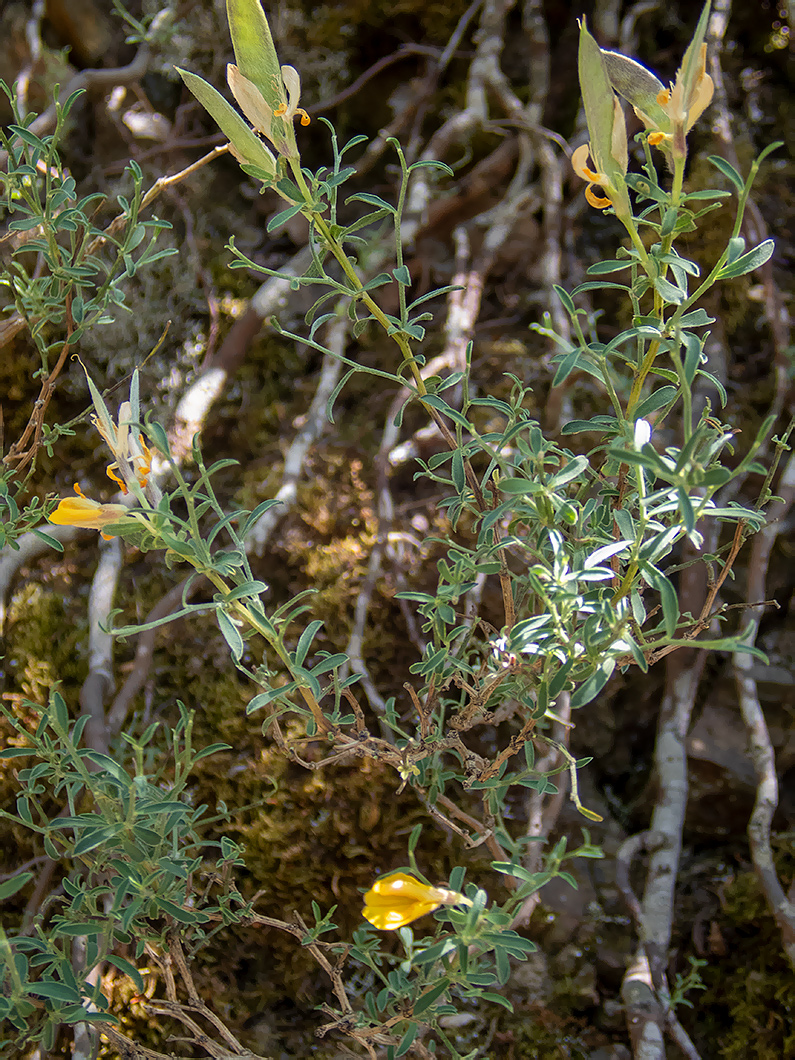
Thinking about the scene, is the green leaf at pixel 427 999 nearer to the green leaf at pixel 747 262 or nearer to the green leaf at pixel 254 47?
the green leaf at pixel 747 262

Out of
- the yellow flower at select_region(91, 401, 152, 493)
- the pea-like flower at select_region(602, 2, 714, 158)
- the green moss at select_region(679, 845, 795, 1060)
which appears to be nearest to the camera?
the pea-like flower at select_region(602, 2, 714, 158)

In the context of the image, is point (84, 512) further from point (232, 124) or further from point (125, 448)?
point (232, 124)

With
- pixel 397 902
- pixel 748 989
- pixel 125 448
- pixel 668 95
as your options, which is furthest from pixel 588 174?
pixel 748 989

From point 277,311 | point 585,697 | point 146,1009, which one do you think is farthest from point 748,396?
point 146,1009

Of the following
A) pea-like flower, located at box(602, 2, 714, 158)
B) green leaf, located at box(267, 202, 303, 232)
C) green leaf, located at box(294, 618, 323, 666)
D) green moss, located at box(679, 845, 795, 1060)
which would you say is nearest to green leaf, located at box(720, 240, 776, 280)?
pea-like flower, located at box(602, 2, 714, 158)

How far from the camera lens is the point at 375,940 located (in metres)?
0.88

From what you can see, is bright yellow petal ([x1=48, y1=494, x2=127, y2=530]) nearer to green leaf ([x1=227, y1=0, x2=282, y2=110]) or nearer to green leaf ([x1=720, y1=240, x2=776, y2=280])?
green leaf ([x1=227, y1=0, x2=282, y2=110])

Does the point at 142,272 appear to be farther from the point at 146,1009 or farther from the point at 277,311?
the point at 146,1009

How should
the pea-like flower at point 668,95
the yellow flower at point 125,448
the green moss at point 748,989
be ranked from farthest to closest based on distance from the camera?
1. the green moss at point 748,989
2. the yellow flower at point 125,448
3. the pea-like flower at point 668,95

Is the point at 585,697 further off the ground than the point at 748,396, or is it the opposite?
the point at 585,697

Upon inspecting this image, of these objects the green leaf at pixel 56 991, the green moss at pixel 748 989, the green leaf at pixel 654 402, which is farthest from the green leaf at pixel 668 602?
the green moss at pixel 748 989

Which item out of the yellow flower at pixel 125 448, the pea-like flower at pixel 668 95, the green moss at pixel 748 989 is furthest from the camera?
the green moss at pixel 748 989

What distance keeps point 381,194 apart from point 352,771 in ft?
5.15

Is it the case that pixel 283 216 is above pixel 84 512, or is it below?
above
